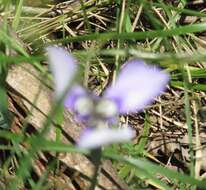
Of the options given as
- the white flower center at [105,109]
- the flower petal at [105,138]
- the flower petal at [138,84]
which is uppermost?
the flower petal at [138,84]

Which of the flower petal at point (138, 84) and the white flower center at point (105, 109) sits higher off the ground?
the flower petal at point (138, 84)

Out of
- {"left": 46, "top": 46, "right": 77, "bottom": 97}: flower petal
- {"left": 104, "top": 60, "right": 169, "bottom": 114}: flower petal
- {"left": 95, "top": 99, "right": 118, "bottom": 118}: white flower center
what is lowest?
{"left": 95, "top": 99, "right": 118, "bottom": 118}: white flower center

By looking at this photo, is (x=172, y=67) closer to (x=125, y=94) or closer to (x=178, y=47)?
(x=178, y=47)

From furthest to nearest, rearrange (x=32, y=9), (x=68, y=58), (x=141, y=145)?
(x=32, y=9) < (x=141, y=145) < (x=68, y=58)

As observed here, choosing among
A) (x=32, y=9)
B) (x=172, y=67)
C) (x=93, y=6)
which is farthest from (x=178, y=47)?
(x=32, y=9)

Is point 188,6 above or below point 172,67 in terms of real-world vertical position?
above

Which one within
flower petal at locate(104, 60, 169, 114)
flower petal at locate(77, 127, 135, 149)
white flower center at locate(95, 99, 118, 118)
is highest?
flower petal at locate(104, 60, 169, 114)

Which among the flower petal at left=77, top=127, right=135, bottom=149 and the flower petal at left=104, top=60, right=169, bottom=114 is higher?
the flower petal at left=104, top=60, right=169, bottom=114

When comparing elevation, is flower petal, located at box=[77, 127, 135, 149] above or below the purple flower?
below
